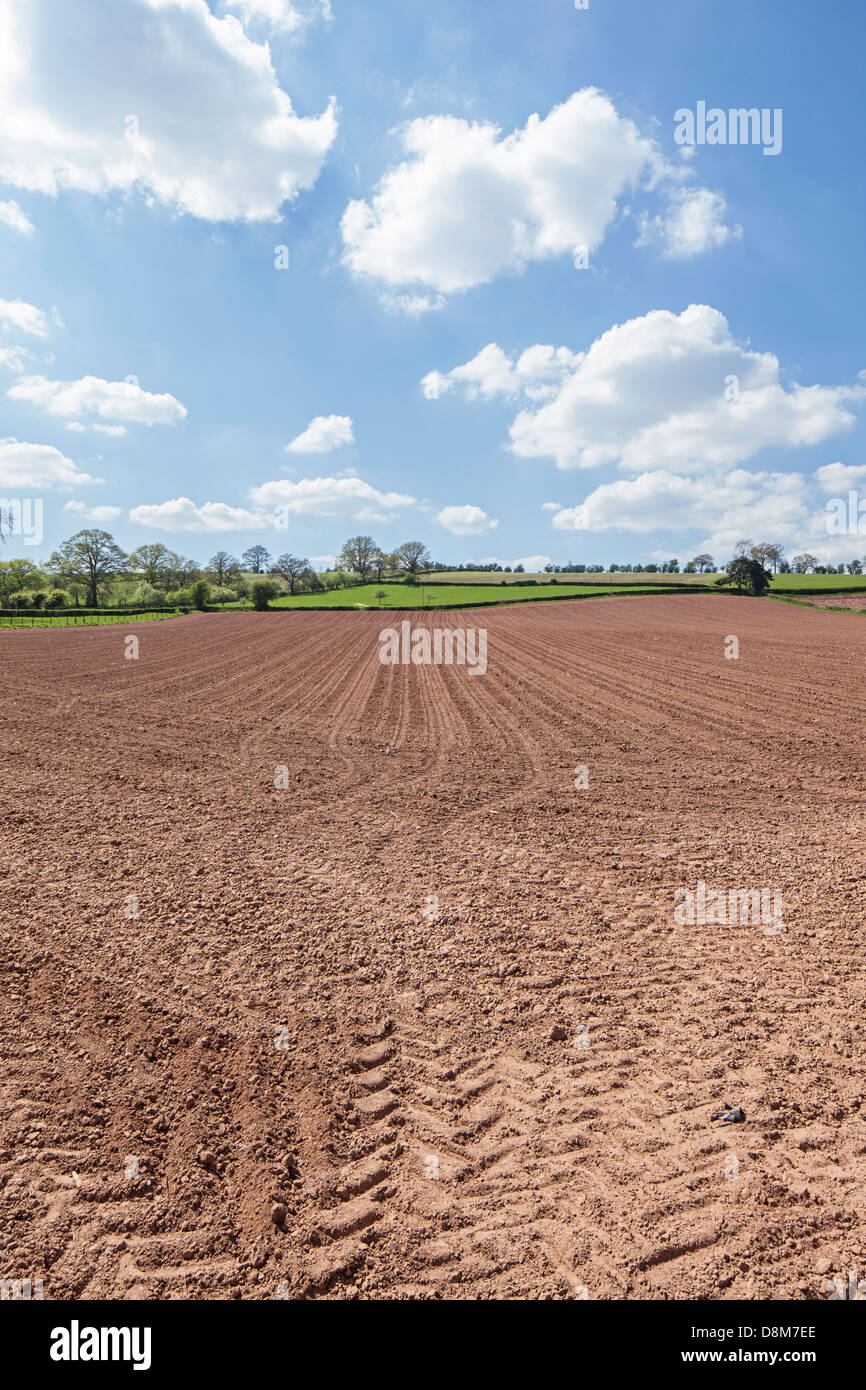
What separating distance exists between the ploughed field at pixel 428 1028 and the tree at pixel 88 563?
300 feet

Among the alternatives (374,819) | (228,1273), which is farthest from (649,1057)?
(374,819)

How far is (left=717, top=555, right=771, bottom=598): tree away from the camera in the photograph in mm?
87000

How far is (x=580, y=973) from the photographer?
5.79m

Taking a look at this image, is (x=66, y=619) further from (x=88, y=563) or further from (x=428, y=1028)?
(x=428, y=1028)

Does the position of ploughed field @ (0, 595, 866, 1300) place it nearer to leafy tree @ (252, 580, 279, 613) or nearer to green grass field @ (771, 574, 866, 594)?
leafy tree @ (252, 580, 279, 613)

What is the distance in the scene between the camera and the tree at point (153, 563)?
335 ft

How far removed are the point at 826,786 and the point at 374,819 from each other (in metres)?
8.13

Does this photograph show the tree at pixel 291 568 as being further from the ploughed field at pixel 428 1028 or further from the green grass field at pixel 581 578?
the ploughed field at pixel 428 1028

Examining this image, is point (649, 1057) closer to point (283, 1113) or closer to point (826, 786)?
point (283, 1113)

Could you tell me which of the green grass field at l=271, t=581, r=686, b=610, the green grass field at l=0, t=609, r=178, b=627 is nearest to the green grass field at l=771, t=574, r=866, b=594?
the green grass field at l=271, t=581, r=686, b=610

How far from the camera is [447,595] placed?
3627 inches

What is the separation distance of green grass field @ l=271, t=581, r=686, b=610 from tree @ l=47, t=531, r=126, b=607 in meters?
26.7

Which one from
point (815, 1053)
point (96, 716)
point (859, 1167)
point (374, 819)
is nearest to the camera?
point (859, 1167)
